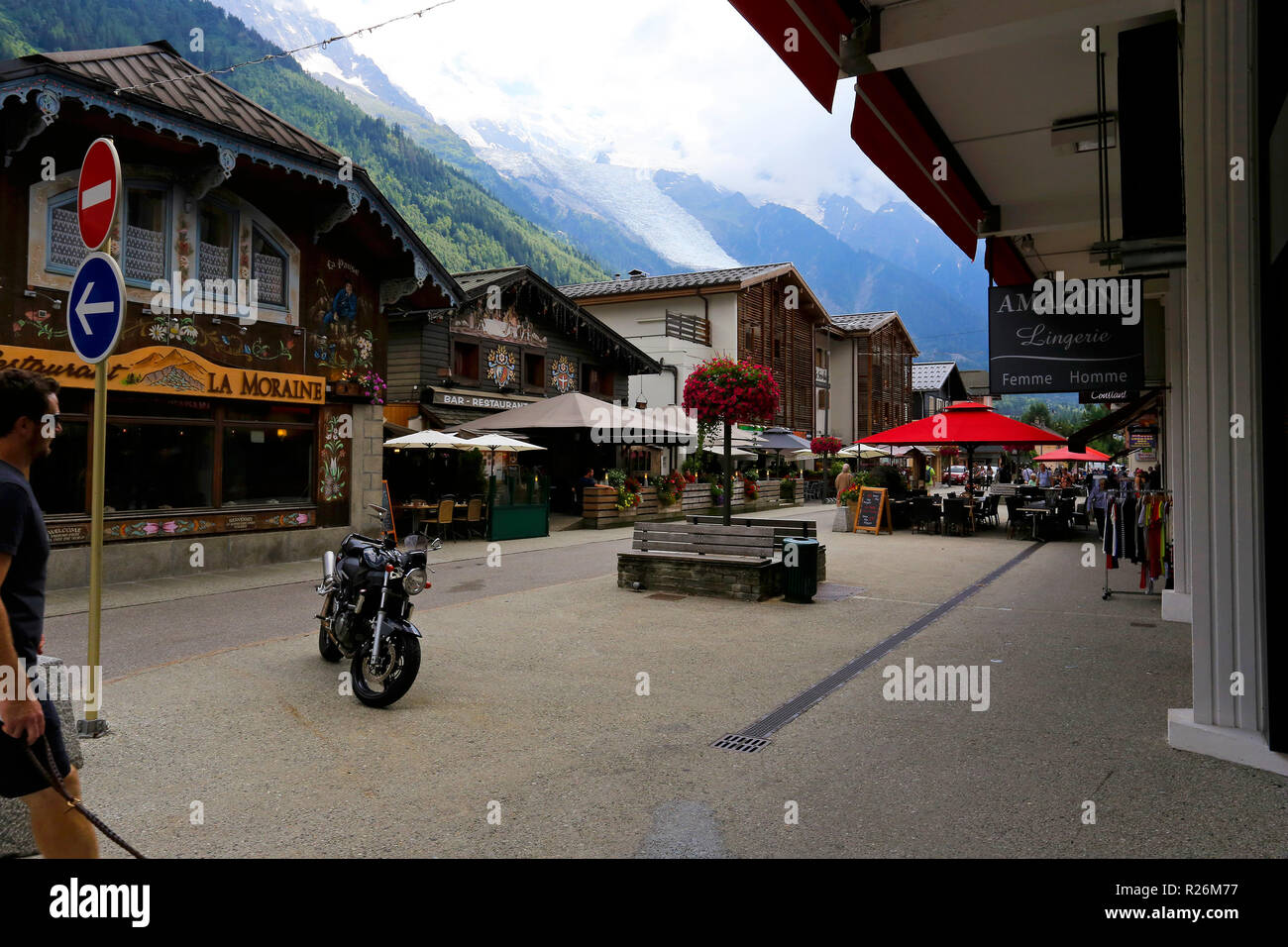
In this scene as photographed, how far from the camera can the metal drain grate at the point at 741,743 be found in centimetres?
471

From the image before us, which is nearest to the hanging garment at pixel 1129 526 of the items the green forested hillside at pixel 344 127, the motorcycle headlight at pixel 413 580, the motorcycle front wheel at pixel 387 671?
the motorcycle headlight at pixel 413 580

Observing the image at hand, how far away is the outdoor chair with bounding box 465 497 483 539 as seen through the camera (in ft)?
56.3

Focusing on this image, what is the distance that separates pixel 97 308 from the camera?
4305mm

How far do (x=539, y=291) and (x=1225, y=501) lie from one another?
1970 cm

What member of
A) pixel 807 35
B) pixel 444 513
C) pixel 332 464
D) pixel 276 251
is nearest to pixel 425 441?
pixel 444 513

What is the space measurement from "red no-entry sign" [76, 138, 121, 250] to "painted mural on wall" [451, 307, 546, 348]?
15886mm

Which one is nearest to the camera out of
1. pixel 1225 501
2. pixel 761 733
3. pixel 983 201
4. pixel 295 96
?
pixel 1225 501

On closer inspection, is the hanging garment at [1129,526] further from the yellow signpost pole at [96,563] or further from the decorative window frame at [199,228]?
the decorative window frame at [199,228]

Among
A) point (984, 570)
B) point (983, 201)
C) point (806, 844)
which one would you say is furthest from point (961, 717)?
point (984, 570)

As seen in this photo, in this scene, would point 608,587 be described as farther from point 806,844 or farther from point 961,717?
point 806,844

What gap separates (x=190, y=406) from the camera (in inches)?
469

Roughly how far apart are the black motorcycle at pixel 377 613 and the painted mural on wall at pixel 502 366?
15519 millimetres

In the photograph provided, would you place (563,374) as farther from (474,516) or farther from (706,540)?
(706,540)

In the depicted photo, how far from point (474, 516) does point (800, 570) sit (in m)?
9.32
